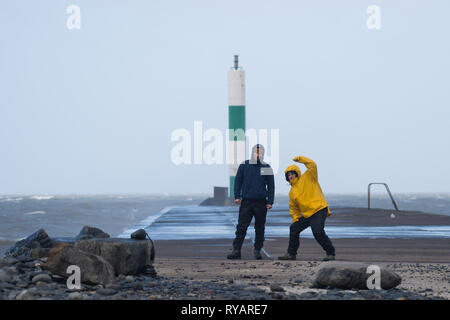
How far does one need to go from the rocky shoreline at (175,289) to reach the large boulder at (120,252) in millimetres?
182

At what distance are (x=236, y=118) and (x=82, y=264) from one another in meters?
36.5

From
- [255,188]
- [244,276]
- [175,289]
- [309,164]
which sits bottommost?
[244,276]

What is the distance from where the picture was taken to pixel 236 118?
44156 millimetres

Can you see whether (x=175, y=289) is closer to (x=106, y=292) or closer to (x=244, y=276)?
(x=106, y=292)

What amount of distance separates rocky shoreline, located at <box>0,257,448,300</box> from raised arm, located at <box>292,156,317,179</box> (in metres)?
1.86

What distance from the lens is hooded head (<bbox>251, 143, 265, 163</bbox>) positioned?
424 inches

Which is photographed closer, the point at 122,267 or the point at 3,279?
the point at 3,279

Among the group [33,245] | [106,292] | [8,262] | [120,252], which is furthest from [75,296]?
[33,245]

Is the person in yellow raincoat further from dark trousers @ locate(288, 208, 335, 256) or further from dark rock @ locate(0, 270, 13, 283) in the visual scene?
dark rock @ locate(0, 270, 13, 283)

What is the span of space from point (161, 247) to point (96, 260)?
229 inches

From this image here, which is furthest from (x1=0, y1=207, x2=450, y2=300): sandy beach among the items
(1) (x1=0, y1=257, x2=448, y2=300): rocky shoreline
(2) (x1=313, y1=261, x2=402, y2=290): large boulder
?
(2) (x1=313, y1=261, x2=402, y2=290): large boulder

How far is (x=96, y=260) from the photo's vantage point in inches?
313
